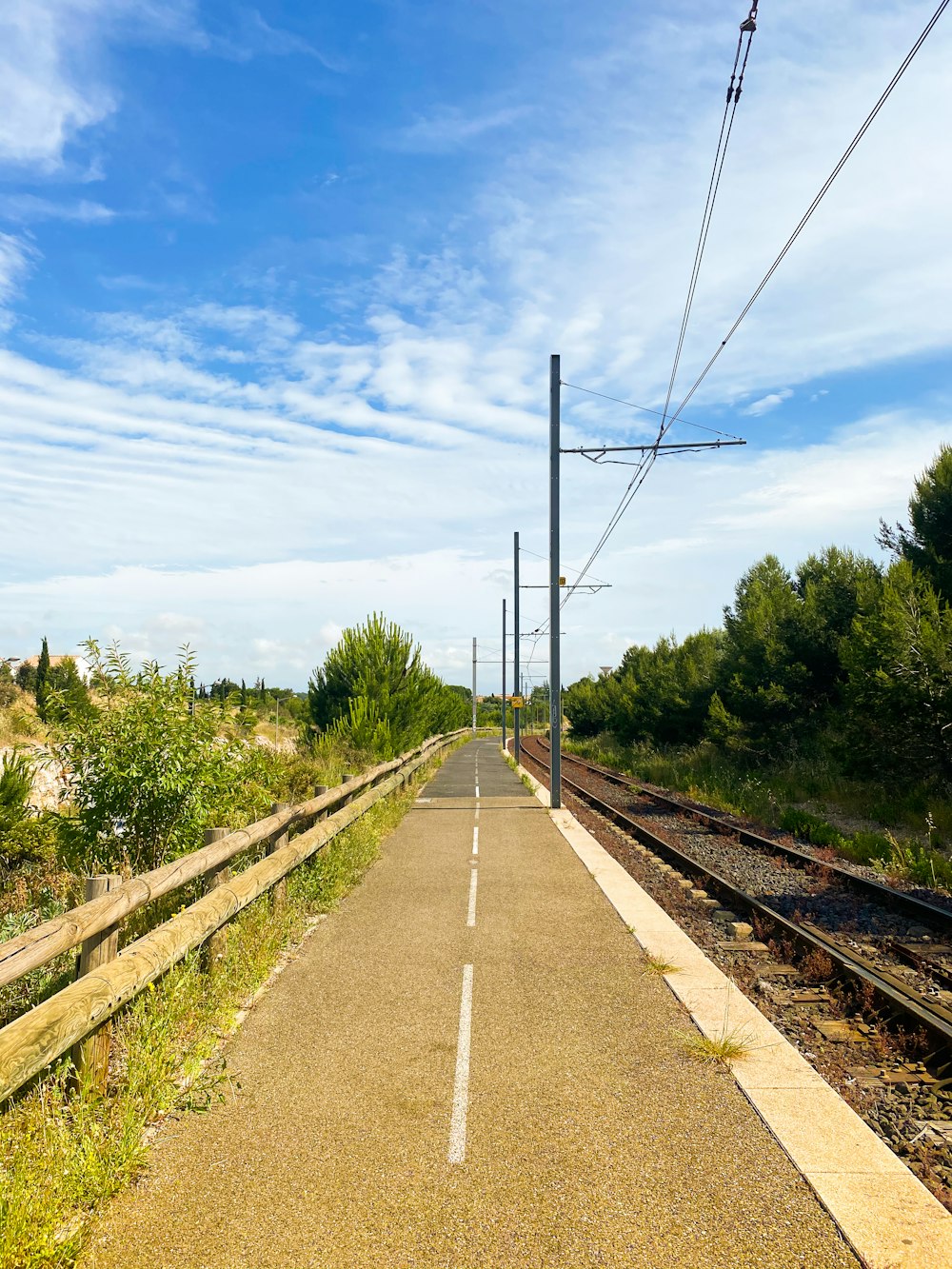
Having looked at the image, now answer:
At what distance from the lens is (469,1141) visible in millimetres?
4656

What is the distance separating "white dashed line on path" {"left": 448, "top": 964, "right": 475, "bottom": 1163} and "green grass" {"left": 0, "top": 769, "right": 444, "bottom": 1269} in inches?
57.8

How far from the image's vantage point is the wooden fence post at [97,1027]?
15.6 ft

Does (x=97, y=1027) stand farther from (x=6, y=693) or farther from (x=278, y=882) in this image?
(x=6, y=693)

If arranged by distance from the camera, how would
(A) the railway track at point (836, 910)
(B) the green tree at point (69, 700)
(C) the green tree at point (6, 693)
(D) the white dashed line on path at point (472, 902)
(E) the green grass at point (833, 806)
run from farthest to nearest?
(C) the green tree at point (6, 693)
(E) the green grass at point (833, 806)
(D) the white dashed line on path at point (472, 902)
(B) the green tree at point (69, 700)
(A) the railway track at point (836, 910)

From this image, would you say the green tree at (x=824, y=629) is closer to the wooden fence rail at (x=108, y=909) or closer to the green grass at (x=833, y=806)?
the green grass at (x=833, y=806)

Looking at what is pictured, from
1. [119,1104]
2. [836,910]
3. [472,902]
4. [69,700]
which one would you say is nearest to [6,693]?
[69,700]

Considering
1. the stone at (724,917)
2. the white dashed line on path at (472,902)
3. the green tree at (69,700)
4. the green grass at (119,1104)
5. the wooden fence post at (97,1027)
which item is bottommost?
the stone at (724,917)

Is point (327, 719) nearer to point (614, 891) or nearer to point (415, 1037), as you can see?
point (614, 891)

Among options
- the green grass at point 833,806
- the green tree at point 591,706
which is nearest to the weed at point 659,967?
the green grass at point 833,806

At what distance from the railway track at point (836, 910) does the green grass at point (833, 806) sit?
95cm

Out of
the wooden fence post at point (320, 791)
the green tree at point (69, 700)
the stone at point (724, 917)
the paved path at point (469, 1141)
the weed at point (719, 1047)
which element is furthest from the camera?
the wooden fence post at point (320, 791)

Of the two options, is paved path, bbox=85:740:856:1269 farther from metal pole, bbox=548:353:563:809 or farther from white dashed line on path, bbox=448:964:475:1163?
metal pole, bbox=548:353:563:809

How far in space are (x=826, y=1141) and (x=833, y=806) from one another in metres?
17.1

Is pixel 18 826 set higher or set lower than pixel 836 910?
higher
